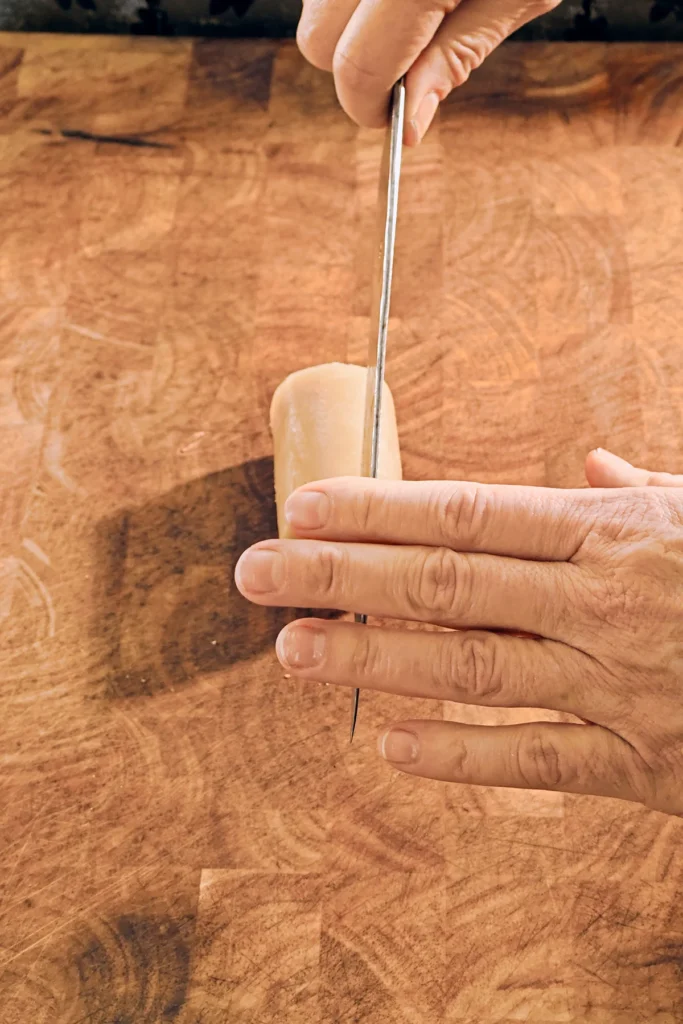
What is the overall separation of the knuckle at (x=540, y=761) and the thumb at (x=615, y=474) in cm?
43

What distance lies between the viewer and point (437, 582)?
1011 mm

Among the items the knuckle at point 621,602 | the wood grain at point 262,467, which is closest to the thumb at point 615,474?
the wood grain at point 262,467

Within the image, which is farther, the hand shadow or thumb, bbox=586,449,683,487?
the hand shadow

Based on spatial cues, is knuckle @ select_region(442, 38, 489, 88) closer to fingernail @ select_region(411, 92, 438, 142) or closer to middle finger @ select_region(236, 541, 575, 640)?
fingernail @ select_region(411, 92, 438, 142)

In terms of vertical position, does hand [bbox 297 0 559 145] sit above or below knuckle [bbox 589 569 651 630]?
above

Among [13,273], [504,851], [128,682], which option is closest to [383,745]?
[504,851]

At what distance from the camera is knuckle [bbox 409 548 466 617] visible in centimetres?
101

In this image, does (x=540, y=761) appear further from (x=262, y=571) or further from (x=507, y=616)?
(x=262, y=571)

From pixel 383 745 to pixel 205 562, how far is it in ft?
1.69

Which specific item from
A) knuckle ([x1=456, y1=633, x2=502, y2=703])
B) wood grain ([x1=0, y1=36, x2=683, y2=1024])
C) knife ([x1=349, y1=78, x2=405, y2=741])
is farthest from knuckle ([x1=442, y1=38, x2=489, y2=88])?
knuckle ([x1=456, y1=633, x2=502, y2=703])

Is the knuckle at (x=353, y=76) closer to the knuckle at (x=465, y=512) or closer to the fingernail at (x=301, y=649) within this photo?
the knuckle at (x=465, y=512)

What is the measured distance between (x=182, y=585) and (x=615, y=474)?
0.69 m

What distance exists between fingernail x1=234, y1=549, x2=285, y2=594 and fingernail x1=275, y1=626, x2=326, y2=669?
64 mm

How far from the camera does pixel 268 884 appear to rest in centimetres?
124
